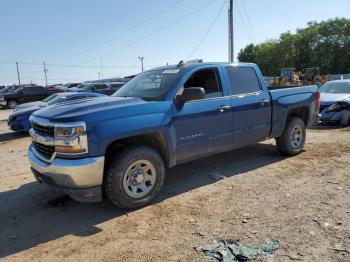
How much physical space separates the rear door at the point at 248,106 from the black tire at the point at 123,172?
1.81 metres

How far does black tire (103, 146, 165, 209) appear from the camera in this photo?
181 inches

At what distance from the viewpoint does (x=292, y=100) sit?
714 centimetres

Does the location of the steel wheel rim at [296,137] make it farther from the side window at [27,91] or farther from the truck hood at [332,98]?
the side window at [27,91]

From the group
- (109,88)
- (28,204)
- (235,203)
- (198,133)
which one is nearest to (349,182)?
(235,203)

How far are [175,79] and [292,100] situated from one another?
2.80 meters

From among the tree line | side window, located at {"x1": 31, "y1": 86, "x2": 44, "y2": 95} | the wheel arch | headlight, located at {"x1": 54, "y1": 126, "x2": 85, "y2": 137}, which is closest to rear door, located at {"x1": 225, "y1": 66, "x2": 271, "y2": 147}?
the wheel arch

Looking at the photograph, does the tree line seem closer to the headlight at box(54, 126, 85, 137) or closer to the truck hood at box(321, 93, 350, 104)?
the truck hood at box(321, 93, 350, 104)

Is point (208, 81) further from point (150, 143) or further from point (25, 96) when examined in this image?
point (25, 96)

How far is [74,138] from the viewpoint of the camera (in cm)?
430

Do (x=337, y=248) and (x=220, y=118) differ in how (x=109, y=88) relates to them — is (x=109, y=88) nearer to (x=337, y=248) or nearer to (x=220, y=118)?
(x=220, y=118)

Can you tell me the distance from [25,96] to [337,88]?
19.5m

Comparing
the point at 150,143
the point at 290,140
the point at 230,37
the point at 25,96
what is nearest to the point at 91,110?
the point at 150,143

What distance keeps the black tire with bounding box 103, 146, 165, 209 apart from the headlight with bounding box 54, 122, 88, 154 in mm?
457

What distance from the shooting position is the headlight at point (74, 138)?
14.1 feet
